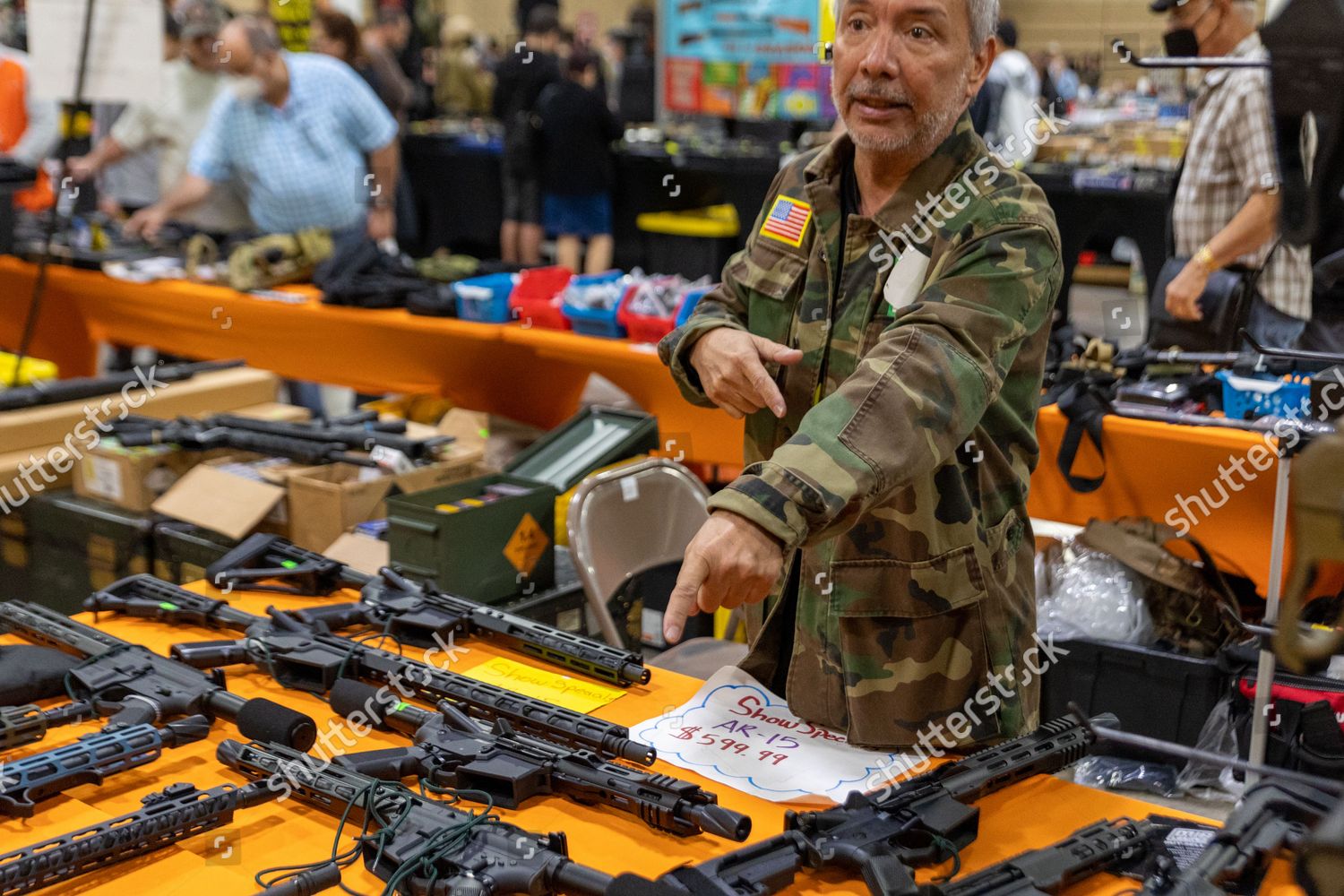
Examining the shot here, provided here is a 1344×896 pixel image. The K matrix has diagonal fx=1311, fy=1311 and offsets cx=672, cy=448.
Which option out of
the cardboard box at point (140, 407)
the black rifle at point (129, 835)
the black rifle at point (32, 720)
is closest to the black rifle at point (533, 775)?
the black rifle at point (129, 835)

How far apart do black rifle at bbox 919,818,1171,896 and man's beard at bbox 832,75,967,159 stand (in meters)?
0.89

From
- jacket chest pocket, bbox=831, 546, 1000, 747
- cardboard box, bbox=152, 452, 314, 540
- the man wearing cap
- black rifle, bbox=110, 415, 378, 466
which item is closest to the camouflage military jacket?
jacket chest pocket, bbox=831, 546, 1000, 747

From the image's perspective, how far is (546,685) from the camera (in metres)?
2.05

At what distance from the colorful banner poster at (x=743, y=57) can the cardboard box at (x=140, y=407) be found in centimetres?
393

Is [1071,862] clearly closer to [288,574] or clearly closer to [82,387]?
[288,574]

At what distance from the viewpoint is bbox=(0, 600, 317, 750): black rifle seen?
1.83m

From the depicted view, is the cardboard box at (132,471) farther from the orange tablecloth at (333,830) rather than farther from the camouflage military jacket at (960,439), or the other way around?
the camouflage military jacket at (960,439)

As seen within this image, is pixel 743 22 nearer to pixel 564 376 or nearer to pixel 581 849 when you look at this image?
pixel 564 376

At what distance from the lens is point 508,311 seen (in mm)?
4320

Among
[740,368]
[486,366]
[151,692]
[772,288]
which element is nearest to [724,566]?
[740,368]

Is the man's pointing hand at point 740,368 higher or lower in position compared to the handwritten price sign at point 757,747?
higher

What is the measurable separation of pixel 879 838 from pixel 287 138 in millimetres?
4284

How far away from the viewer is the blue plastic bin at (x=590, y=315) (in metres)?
4.02

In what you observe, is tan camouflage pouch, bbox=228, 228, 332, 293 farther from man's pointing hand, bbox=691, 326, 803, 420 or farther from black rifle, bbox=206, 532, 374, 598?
man's pointing hand, bbox=691, 326, 803, 420
